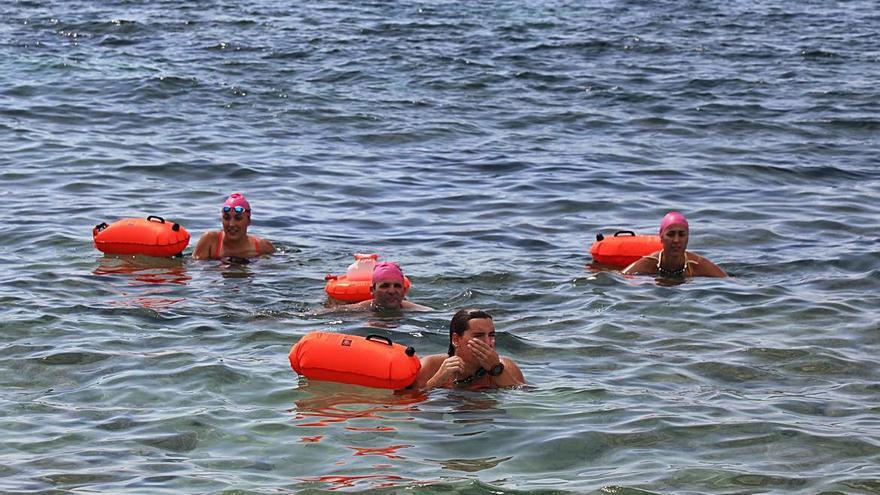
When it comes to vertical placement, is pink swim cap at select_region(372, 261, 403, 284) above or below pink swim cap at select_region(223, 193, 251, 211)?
below

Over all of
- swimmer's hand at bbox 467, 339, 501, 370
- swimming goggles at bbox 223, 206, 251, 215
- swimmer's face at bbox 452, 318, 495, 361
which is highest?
swimming goggles at bbox 223, 206, 251, 215

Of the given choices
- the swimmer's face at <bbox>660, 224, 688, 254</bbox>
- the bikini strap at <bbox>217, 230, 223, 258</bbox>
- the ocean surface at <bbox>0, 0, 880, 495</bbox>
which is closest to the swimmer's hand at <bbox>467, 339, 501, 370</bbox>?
the ocean surface at <bbox>0, 0, 880, 495</bbox>

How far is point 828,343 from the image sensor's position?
1097 centimetres

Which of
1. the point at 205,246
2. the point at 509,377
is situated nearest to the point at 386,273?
the point at 509,377

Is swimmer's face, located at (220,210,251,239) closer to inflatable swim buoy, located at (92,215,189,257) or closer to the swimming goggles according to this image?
the swimming goggles

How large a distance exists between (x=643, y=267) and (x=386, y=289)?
315 centimetres

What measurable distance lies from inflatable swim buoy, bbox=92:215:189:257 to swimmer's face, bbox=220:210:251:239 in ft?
1.62

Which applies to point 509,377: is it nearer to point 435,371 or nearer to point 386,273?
point 435,371

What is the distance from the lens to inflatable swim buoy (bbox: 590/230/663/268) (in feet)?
45.2

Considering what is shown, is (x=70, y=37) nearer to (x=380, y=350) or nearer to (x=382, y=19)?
(x=382, y=19)

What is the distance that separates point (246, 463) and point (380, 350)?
1.65m

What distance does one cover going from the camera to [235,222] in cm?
1388

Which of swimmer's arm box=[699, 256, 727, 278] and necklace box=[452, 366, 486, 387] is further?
swimmer's arm box=[699, 256, 727, 278]

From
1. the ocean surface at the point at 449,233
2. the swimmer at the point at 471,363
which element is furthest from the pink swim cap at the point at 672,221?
the swimmer at the point at 471,363
